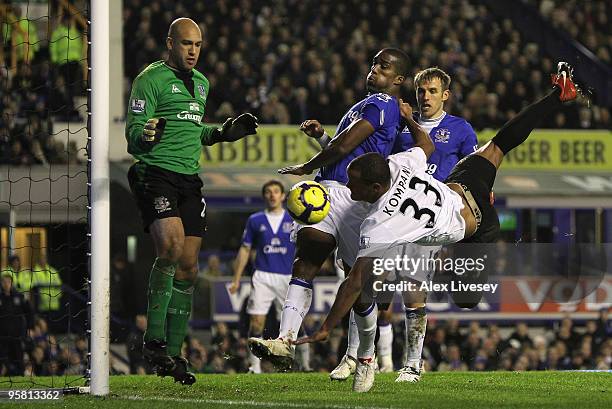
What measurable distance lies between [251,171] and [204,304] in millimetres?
3849

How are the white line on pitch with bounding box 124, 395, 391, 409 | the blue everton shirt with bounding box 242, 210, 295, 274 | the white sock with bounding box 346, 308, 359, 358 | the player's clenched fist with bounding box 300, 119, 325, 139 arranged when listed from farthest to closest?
1. the blue everton shirt with bounding box 242, 210, 295, 274
2. the white sock with bounding box 346, 308, 359, 358
3. the player's clenched fist with bounding box 300, 119, 325, 139
4. the white line on pitch with bounding box 124, 395, 391, 409

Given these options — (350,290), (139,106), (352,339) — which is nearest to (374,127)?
(350,290)

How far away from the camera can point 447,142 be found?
33.1 ft

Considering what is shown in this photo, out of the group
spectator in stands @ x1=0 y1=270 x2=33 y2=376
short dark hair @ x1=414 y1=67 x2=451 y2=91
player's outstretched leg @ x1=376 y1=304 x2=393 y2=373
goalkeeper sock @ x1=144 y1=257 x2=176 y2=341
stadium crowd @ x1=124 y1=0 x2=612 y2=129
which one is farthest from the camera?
stadium crowd @ x1=124 y1=0 x2=612 y2=129

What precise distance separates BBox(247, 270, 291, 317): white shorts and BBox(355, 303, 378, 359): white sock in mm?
5451

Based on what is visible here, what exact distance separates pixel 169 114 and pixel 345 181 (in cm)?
128

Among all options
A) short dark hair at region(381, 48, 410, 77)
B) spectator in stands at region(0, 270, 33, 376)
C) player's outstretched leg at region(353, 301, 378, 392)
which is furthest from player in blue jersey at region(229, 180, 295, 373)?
player's outstretched leg at region(353, 301, 378, 392)

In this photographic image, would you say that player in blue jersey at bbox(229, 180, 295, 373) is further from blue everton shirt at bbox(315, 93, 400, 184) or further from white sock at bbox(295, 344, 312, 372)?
blue everton shirt at bbox(315, 93, 400, 184)

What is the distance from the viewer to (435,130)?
10148mm

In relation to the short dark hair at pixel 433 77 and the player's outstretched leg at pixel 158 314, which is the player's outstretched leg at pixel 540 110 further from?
the player's outstretched leg at pixel 158 314

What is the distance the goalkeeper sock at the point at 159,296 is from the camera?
866cm

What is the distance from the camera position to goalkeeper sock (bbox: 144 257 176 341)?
28.4 ft

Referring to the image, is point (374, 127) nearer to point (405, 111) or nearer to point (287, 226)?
point (405, 111)

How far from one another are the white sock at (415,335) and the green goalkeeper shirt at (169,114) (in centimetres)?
215
